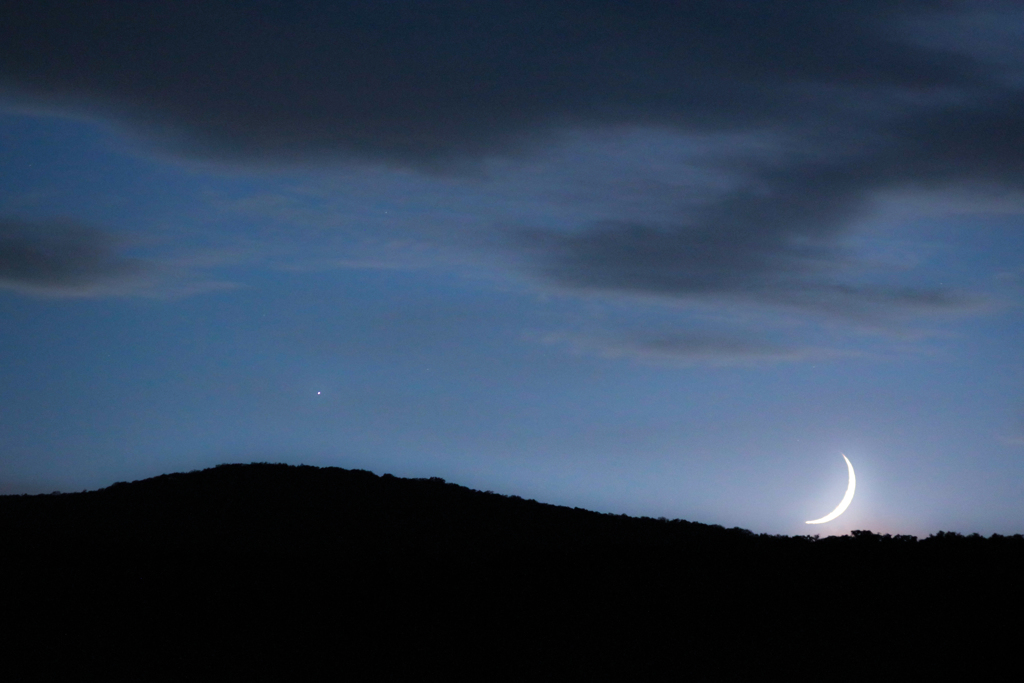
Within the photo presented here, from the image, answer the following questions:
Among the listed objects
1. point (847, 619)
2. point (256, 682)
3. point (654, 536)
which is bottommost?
point (256, 682)

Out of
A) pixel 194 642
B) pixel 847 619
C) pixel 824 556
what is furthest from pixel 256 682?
pixel 824 556

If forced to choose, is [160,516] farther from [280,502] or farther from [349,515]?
[349,515]

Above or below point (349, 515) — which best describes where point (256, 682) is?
below

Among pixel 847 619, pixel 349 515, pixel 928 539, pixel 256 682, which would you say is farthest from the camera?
pixel 349 515

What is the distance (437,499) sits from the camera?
37625 mm

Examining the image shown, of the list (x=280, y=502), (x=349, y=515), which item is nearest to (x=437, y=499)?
(x=349, y=515)

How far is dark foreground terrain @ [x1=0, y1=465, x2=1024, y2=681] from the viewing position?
22328mm

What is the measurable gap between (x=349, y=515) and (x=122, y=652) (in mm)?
12205

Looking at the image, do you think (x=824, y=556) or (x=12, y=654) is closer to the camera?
(x=12, y=654)

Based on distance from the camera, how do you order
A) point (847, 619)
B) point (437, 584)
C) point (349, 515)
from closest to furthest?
1. point (847, 619)
2. point (437, 584)
3. point (349, 515)

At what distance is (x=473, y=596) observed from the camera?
26.9 m

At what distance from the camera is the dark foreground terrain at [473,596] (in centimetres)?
2233

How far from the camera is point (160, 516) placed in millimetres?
35469

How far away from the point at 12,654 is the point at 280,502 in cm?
1406
